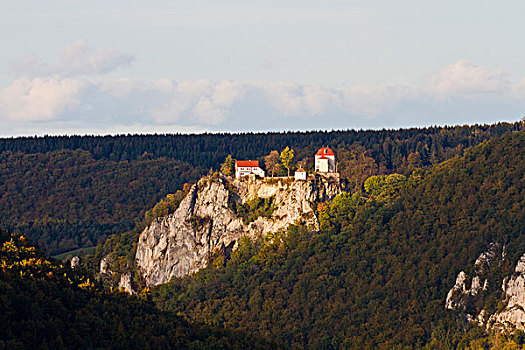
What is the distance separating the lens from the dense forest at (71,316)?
3969 inches

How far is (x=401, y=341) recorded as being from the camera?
179250 millimetres

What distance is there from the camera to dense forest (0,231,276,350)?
100812 millimetres

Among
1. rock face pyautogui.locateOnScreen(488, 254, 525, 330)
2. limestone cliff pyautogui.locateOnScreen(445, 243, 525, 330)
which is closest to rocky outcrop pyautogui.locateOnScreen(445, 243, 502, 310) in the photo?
limestone cliff pyautogui.locateOnScreen(445, 243, 525, 330)

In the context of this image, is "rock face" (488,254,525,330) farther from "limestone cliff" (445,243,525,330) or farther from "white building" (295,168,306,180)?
"white building" (295,168,306,180)

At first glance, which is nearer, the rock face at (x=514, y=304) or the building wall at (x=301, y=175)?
the rock face at (x=514, y=304)

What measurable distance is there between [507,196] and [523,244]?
20596 mm

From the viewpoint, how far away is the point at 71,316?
110 m

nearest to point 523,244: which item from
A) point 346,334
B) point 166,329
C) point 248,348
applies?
point 346,334

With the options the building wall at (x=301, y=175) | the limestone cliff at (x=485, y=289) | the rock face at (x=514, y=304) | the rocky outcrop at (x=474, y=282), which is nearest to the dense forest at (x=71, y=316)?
the rock face at (x=514, y=304)

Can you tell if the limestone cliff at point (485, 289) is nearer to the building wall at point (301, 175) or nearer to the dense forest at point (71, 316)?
the building wall at point (301, 175)

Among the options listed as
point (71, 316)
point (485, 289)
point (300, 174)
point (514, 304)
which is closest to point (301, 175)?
point (300, 174)

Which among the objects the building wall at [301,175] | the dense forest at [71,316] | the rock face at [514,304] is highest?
the building wall at [301,175]

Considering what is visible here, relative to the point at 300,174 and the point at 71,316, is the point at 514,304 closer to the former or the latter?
the point at 300,174

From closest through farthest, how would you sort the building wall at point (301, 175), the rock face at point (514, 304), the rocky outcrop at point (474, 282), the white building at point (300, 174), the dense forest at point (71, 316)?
the dense forest at point (71, 316)
the rock face at point (514, 304)
the rocky outcrop at point (474, 282)
the building wall at point (301, 175)
the white building at point (300, 174)
